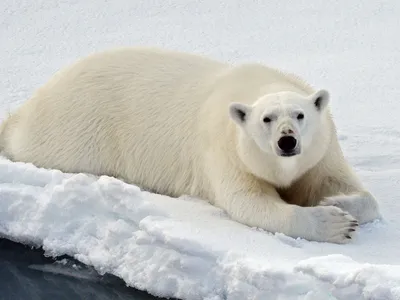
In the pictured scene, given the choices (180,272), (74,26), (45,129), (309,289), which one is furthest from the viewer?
(74,26)

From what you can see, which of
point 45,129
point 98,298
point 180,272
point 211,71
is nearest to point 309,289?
point 180,272

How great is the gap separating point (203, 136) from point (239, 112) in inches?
21.4

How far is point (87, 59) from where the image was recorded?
18.7 feet

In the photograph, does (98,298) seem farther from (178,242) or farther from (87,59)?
(87,59)

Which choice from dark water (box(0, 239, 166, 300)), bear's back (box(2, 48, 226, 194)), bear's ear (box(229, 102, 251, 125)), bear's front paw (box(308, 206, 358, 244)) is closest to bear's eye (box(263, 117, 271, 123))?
bear's ear (box(229, 102, 251, 125))

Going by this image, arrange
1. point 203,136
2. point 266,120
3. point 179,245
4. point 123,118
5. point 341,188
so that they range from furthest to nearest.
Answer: point 123,118 < point 203,136 < point 341,188 < point 266,120 < point 179,245

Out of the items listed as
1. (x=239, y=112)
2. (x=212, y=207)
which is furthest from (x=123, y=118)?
(x=239, y=112)

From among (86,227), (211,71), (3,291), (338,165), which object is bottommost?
(3,291)

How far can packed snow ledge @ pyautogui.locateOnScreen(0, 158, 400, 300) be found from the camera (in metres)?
3.82

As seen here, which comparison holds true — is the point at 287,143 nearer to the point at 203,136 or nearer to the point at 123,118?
the point at 203,136

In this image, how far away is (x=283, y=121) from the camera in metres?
4.36

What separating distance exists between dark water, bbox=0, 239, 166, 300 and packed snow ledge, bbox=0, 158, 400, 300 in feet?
0.17

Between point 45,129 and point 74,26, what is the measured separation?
137 inches

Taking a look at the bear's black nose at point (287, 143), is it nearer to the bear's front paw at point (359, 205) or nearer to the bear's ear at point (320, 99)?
the bear's ear at point (320, 99)
